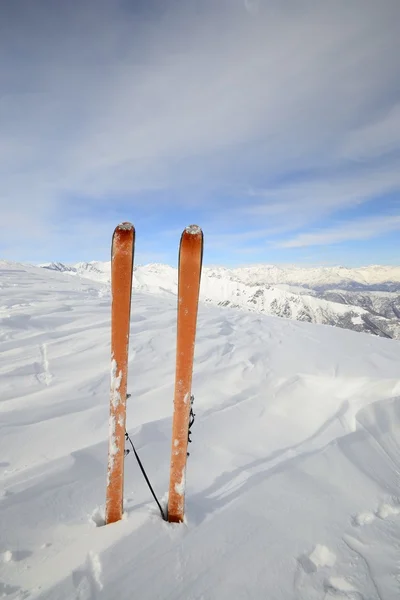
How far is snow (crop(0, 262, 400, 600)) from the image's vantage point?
2.17 metres

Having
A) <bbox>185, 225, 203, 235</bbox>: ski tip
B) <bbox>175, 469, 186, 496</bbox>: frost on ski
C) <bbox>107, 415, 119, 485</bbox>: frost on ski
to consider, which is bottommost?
<bbox>175, 469, 186, 496</bbox>: frost on ski

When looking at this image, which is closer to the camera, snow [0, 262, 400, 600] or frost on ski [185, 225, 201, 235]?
snow [0, 262, 400, 600]

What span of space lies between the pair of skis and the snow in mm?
249

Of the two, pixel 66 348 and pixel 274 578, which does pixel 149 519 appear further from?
pixel 66 348

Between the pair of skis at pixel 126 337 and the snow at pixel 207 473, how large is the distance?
9.8 inches

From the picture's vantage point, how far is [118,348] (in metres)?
2.57

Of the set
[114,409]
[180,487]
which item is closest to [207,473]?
[180,487]

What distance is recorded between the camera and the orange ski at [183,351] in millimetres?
2521

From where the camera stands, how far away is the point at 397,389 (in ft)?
18.1

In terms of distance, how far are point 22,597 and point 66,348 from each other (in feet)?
14.5

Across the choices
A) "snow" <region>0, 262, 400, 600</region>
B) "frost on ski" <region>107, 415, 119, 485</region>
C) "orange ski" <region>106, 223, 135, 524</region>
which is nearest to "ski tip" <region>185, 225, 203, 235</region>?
"orange ski" <region>106, 223, 135, 524</region>

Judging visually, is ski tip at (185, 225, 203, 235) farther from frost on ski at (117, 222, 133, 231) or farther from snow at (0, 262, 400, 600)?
snow at (0, 262, 400, 600)

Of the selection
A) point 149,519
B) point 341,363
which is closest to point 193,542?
point 149,519

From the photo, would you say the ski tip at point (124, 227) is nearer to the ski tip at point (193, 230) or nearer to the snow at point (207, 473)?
the ski tip at point (193, 230)
